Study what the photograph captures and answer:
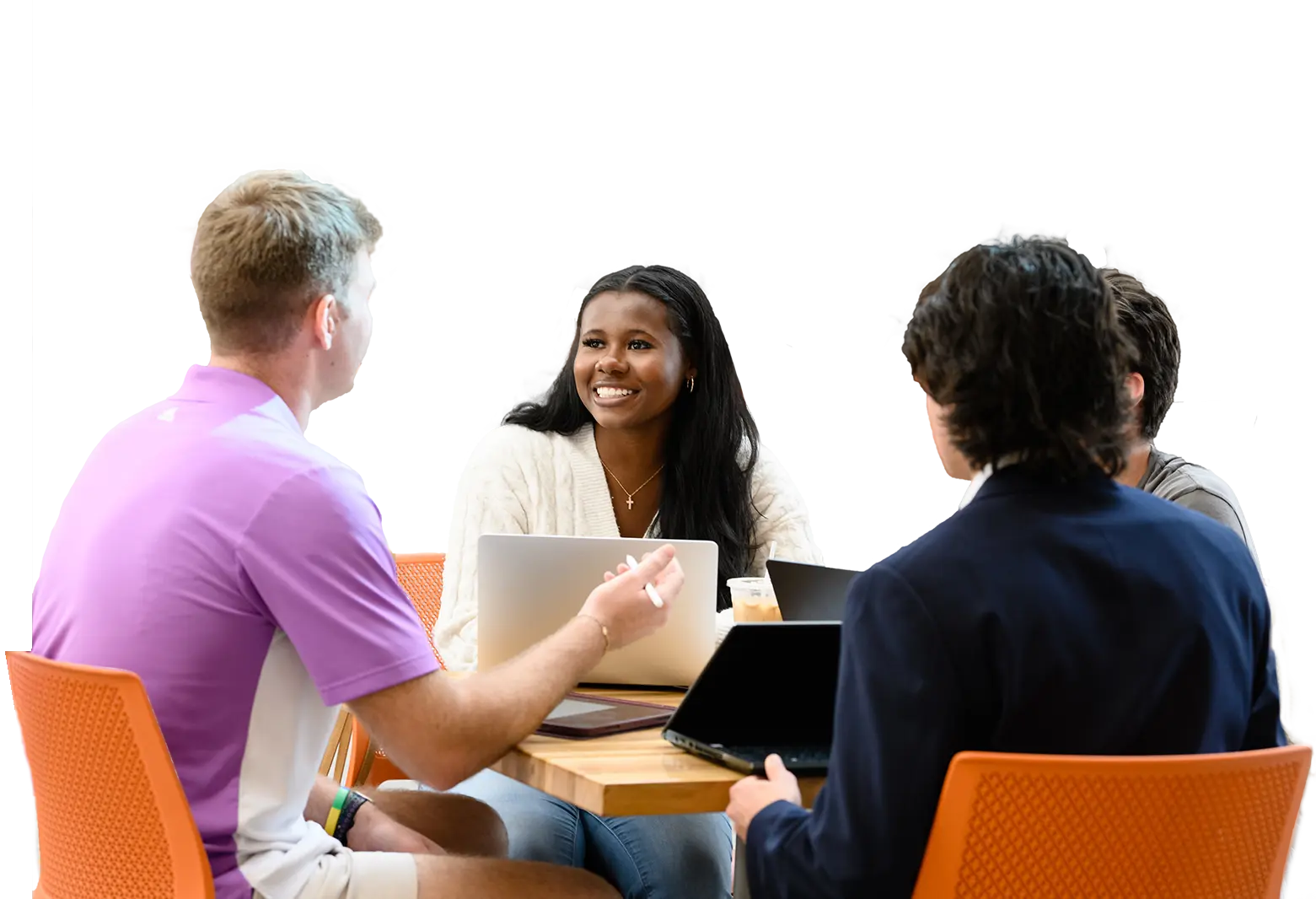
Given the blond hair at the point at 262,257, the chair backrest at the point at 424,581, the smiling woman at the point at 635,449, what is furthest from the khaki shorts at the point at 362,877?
the chair backrest at the point at 424,581

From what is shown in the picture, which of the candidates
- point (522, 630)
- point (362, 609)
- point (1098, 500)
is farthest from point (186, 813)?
point (1098, 500)

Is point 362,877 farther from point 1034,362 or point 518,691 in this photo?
point 1034,362

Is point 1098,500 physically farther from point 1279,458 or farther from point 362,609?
point 1279,458

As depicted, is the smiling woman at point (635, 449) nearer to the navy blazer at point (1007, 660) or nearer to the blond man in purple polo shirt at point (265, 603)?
the blond man in purple polo shirt at point (265, 603)

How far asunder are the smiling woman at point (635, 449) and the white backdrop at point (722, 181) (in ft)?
1.82

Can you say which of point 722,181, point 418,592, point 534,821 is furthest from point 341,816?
point 722,181

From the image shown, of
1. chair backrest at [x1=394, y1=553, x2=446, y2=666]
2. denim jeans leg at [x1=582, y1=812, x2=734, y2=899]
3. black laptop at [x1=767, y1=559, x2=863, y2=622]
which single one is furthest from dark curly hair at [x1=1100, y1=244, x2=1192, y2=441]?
chair backrest at [x1=394, y1=553, x2=446, y2=666]

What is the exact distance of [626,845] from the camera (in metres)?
2.09

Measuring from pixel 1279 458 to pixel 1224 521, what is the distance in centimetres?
147

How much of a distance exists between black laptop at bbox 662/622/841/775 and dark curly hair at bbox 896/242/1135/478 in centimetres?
34

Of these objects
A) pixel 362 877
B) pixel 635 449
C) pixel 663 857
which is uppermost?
pixel 635 449

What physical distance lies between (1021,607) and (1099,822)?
20 centimetres

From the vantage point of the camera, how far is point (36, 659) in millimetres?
1382

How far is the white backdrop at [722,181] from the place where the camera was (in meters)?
3.10
